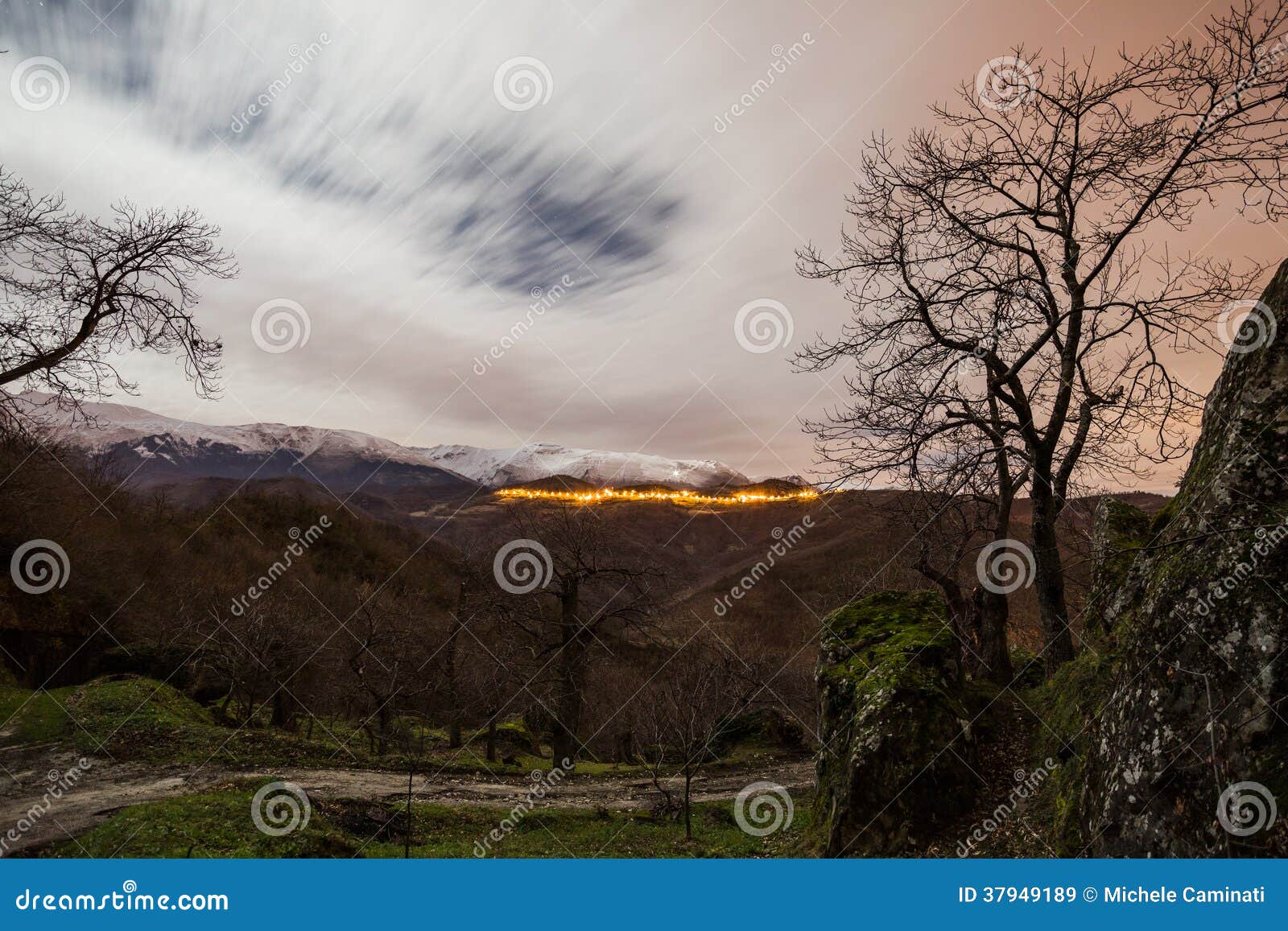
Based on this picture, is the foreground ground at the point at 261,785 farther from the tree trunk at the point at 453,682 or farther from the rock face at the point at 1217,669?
the rock face at the point at 1217,669

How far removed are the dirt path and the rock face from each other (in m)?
15.6

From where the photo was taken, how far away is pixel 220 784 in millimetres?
15656

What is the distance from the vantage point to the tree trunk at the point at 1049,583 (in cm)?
1137

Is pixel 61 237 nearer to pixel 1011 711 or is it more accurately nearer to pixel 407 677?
pixel 1011 711

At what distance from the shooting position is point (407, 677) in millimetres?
29141

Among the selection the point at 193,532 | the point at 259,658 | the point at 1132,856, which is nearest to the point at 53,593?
the point at 259,658

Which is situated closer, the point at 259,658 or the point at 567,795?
the point at 567,795

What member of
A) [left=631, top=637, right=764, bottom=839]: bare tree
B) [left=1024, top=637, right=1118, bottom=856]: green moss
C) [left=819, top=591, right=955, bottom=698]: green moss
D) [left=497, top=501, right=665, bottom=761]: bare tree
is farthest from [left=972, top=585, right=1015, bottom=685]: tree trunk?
[left=497, top=501, right=665, bottom=761]: bare tree

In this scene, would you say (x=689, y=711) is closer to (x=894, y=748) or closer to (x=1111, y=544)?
(x=894, y=748)

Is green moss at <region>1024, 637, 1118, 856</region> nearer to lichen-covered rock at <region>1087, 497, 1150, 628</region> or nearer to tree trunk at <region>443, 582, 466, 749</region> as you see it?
lichen-covered rock at <region>1087, 497, 1150, 628</region>

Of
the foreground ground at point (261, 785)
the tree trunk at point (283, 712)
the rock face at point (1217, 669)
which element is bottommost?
the tree trunk at point (283, 712)

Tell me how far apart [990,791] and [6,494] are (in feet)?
126

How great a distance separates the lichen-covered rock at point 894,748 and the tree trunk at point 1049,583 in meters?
2.09

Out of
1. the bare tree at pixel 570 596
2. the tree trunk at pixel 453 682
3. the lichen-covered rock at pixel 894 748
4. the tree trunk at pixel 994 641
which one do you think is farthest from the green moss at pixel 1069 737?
the tree trunk at pixel 453 682
